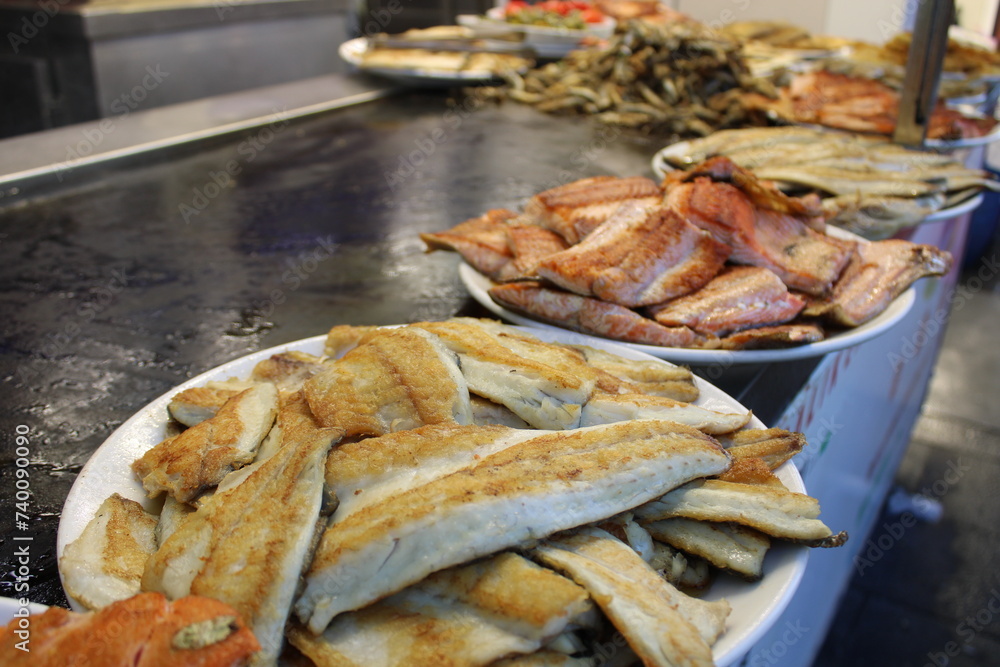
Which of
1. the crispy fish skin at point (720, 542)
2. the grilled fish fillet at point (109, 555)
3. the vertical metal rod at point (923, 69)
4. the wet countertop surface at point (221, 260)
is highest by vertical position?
the vertical metal rod at point (923, 69)

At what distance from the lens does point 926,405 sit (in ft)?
17.3

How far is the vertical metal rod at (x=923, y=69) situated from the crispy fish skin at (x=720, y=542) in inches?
108

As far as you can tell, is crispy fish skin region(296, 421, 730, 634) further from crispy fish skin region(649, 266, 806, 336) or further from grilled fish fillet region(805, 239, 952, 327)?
grilled fish fillet region(805, 239, 952, 327)

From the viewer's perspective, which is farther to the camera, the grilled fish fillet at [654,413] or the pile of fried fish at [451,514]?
the grilled fish fillet at [654,413]

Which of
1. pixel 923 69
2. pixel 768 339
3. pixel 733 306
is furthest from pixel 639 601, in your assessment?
pixel 923 69

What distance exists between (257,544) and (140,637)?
16 centimetres

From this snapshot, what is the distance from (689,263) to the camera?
1.89 metres

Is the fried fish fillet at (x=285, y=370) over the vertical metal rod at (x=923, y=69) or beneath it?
beneath

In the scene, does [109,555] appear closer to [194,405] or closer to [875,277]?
[194,405]

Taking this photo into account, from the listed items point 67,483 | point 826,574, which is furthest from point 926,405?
point 67,483

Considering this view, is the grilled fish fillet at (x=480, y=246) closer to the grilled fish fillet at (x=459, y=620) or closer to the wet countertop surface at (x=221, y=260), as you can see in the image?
the wet countertop surface at (x=221, y=260)

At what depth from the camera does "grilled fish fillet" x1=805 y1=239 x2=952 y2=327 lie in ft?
6.00

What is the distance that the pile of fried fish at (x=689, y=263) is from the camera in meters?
1.74

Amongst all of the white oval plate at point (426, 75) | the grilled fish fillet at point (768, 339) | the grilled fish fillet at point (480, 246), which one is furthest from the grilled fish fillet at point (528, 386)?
the white oval plate at point (426, 75)
